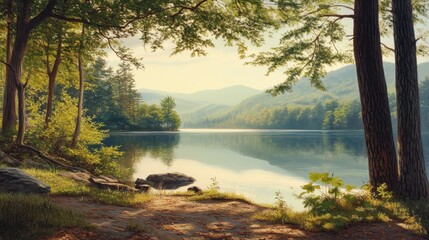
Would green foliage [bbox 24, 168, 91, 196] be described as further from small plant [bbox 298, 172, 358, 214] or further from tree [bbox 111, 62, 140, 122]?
tree [bbox 111, 62, 140, 122]

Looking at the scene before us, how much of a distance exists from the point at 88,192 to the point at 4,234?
4724 millimetres

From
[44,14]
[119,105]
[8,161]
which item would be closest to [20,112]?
[8,161]

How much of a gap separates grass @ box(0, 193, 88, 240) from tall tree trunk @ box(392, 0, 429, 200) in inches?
330

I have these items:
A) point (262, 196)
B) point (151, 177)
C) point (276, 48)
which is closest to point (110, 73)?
point (151, 177)

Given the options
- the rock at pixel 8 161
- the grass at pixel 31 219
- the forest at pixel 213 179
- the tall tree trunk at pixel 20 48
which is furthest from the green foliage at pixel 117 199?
the tall tree trunk at pixel 20 48

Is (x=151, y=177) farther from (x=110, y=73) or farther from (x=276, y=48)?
(x=110, y=73)

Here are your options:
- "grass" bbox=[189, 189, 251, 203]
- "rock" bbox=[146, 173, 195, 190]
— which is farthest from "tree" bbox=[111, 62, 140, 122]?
"grass" bbox=[189, 189, 251, 203]

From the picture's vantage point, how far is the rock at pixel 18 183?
8352 millimetres

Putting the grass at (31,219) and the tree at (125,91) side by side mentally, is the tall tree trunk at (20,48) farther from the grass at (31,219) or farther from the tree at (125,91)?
the tree at (125,91)

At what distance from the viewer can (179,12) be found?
47.5 feet

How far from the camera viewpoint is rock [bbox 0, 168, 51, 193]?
835cm

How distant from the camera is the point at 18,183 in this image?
8477 mm

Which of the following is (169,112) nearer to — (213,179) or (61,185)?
(213,179)

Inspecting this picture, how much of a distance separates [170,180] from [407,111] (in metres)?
21.1
